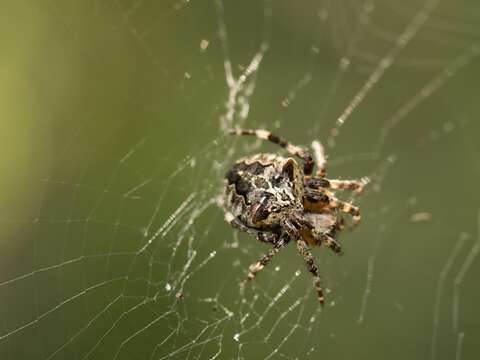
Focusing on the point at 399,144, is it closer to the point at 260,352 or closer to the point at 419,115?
the point at 419,115

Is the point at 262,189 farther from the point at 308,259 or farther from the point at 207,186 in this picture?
the point at 207,186

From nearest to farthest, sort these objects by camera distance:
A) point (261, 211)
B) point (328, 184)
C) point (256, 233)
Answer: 1. point (261, 211)
2. point (256, 233)
3. point (328, 184)

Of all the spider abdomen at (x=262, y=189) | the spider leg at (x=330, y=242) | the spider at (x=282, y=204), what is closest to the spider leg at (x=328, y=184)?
the spider at (x=282, y=204)

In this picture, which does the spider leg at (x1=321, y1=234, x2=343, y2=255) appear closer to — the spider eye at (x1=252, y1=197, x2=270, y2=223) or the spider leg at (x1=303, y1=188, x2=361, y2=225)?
the spider leg at (x1=303, y1=188, x2=361, y2=225)

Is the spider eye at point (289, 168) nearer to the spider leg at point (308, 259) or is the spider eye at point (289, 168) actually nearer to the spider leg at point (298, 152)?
the spider leg at point (298, 152)

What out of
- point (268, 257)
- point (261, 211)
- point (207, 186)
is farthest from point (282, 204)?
point (207, 186)

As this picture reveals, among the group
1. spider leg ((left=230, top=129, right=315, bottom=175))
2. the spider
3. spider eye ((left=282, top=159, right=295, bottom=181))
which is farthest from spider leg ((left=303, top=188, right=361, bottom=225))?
spider eye ((left=282, top=159, right=295, bottom=181))

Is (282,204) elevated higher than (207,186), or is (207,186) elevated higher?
(207,186)
